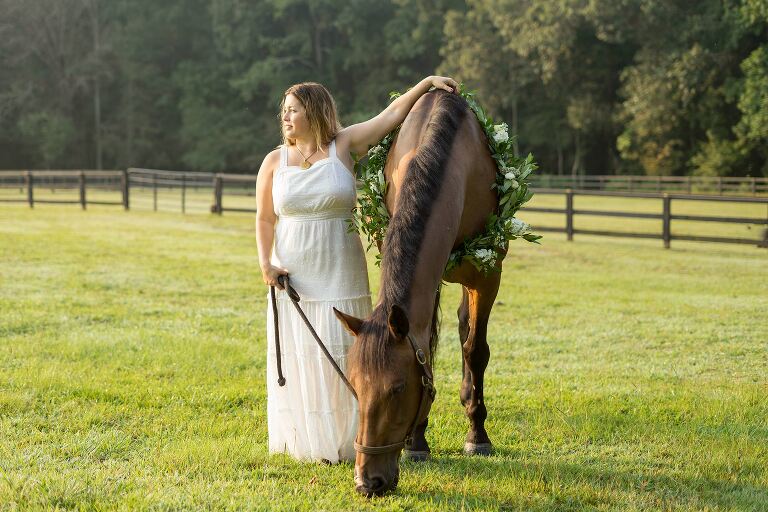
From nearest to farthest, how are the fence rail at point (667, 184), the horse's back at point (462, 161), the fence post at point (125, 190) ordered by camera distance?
1. the horse's back at point (462, 161)
2. the fence post at point (125, 190)
3. the fence rail at point (667, 184)

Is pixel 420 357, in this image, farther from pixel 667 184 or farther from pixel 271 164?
pixel 667 184

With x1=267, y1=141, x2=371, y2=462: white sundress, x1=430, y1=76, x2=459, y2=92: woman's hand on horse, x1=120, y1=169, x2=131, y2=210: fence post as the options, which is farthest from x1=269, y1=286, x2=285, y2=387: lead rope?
x1=120, y1=169, x2=131, y2=210: fence post

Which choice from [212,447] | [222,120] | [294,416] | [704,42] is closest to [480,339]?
[294,416]

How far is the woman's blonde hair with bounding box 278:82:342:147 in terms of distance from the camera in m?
4.16

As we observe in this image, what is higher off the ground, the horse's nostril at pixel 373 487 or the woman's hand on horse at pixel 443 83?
the woman's hand on horse at pixel 443 83

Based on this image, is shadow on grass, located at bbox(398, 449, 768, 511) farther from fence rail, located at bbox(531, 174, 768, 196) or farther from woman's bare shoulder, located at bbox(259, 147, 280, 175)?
fence rail, located at bbox(531, 174, 768, 196)

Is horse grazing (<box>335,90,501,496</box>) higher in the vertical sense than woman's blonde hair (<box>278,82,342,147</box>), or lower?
lower

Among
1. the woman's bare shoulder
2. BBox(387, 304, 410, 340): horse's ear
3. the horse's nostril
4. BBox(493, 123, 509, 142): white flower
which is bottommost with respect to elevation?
the horse's nostril

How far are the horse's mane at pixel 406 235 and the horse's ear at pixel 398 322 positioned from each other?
6cm

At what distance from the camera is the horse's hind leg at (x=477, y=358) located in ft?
14.8

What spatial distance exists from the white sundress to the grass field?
6.4 inches

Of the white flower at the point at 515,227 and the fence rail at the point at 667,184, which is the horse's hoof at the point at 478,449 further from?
the fence rail at the point at 667,184

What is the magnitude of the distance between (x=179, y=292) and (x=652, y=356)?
18.0ft

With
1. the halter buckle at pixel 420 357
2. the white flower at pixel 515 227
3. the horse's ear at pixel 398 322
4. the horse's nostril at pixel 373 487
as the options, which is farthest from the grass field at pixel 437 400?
the white flower at pixel 515 227
